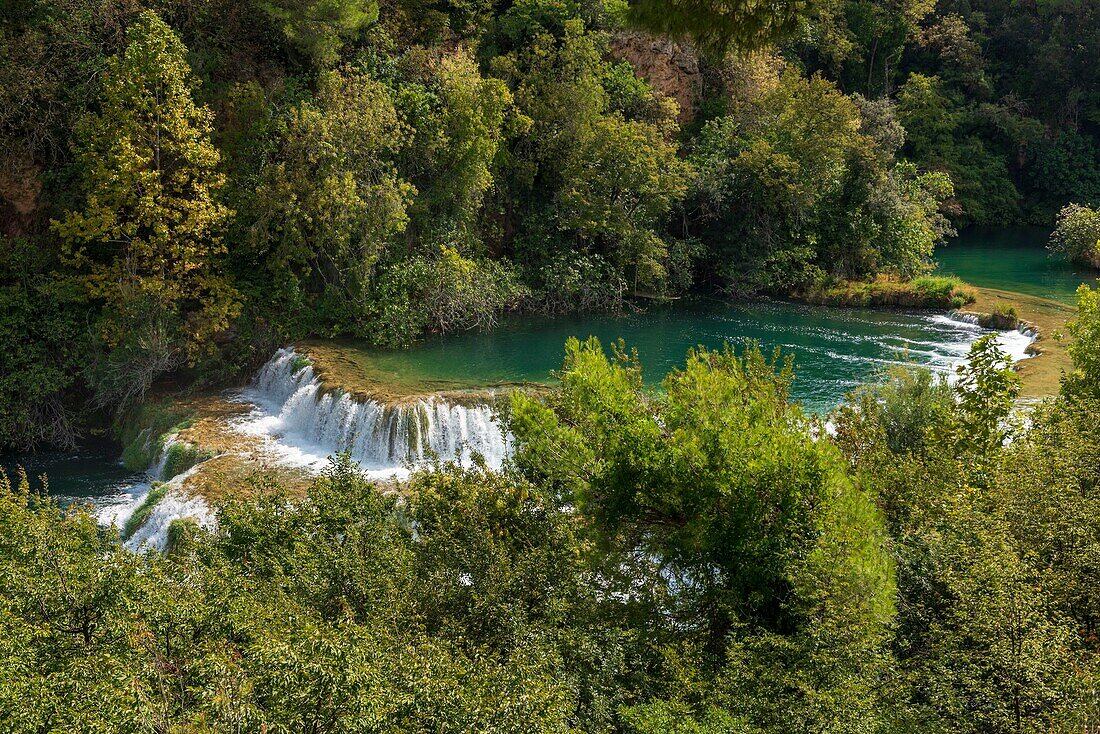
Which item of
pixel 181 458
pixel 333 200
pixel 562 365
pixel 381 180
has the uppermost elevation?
pixel 381 180

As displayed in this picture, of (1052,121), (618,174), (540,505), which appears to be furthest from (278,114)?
(1052,121)

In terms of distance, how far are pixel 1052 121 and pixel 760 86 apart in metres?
18.8

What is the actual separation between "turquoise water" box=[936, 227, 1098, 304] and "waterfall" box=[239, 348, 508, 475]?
1972cm

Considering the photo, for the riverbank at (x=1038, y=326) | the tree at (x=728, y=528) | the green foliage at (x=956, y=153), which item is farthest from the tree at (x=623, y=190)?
the green foliage at (x=956, y=153)

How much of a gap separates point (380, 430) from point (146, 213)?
698 centimetres

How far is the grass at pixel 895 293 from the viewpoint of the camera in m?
27.0

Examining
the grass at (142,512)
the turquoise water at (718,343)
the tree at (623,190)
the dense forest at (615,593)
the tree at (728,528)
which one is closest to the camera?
the dense forest at (615,593)

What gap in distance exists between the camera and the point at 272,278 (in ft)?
72.5

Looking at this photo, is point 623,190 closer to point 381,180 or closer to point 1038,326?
point 381,180

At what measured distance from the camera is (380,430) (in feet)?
56.6

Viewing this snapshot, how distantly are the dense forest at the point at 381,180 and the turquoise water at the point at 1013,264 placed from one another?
178 cm

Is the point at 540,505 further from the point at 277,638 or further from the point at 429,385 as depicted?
the point at 429,385

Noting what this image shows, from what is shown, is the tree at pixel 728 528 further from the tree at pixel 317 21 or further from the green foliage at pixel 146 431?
the tree at pixel 317 21

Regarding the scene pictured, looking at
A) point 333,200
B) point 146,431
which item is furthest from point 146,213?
point 146,431
